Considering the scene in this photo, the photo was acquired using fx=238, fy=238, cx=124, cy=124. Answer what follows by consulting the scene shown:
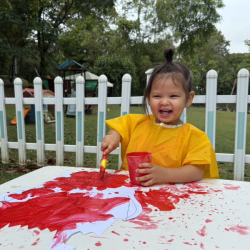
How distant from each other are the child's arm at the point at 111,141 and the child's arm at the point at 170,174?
0.25 metres

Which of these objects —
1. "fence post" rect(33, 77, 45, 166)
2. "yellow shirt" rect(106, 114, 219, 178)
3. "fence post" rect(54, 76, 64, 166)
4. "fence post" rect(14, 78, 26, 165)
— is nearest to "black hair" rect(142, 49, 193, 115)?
"yellow shirt" rect(106, 114, 219, 178)

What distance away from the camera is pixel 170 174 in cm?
126

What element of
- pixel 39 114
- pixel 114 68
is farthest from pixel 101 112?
pixel 114 68

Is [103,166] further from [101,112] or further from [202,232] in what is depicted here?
[101,112]

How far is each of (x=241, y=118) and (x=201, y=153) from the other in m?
1.02

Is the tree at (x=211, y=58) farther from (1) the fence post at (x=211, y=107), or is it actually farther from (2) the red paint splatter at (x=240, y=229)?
(2) the red paint splatter at (x=240, y=229)

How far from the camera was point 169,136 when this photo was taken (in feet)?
4.79

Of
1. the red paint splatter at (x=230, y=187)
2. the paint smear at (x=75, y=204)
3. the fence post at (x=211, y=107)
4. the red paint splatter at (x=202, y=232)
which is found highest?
the fence post at (x=211, y=107)

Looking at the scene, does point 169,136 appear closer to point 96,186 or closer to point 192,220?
point 96,186

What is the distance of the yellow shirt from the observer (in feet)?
4.41

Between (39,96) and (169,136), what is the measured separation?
6.27 feet

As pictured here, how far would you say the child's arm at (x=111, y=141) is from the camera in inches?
53.4

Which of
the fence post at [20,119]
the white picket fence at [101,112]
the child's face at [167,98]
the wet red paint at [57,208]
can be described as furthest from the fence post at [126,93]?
the fence post at [20,119]

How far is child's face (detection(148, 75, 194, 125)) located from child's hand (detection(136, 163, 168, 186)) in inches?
13.6
